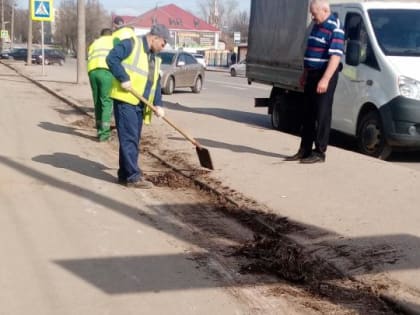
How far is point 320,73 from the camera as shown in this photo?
27.0 ft

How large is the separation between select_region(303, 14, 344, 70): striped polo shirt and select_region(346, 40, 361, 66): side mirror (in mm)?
1694

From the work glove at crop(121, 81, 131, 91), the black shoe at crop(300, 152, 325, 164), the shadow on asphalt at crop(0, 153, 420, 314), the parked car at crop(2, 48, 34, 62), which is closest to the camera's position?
the shadow on asphalt at crop(0, 153, 420, 314)

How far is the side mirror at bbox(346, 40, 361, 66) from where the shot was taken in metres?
9.82

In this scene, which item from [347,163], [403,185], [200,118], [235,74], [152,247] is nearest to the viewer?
[152,247]

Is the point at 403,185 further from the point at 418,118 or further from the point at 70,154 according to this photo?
the point at 70,154

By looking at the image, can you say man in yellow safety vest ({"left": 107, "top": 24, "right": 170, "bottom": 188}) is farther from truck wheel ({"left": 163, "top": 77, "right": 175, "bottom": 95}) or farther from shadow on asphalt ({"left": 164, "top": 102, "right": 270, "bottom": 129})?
truck wheel ({"left": 163, "top": 77, "right": 175, "bottom": 95})

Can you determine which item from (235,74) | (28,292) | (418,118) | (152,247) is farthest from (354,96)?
(235,74)

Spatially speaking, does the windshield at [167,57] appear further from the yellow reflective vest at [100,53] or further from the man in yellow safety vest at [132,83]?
the man in yellow safety vest at [132,83]

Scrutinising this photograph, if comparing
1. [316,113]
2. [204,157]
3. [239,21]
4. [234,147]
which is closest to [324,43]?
[316,113]

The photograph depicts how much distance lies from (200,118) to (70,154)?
4810 millimetres

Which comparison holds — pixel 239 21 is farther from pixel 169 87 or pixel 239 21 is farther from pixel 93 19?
pixel 169 87

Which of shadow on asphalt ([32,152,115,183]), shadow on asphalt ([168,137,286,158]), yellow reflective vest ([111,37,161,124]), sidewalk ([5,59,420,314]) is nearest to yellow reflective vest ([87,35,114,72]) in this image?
sidewalk ([5,59,420,314])

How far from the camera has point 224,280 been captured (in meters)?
4.89

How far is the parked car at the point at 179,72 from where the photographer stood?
2308 cm
